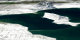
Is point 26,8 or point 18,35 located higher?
point 26,8

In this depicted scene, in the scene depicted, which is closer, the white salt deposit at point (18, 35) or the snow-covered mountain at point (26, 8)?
the white salt deposit at point (18, 35)

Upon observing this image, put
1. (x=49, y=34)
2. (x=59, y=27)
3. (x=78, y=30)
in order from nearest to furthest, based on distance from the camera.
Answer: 1. (x=49, y=34)
2. (x=78, y=30)
3. (x=59, y=27)

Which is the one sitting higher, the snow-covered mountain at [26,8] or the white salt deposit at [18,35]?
the snow-covered mountain at [26,8]

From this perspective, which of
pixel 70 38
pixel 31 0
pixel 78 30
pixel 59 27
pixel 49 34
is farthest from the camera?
pixel 31 0

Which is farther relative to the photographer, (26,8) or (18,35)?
(26,8)

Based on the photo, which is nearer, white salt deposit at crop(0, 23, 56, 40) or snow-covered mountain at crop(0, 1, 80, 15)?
white salt deposit at crop(0, 23, 56, 40)

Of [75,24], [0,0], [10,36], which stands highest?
[0,0]

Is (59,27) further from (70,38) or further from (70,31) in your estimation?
(70,38)

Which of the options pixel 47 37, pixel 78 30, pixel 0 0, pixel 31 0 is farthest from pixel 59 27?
pixel 0 0

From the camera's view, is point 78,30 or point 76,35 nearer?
point 76,35

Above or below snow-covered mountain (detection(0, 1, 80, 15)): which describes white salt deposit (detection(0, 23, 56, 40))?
below

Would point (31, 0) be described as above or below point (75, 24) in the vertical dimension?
above
